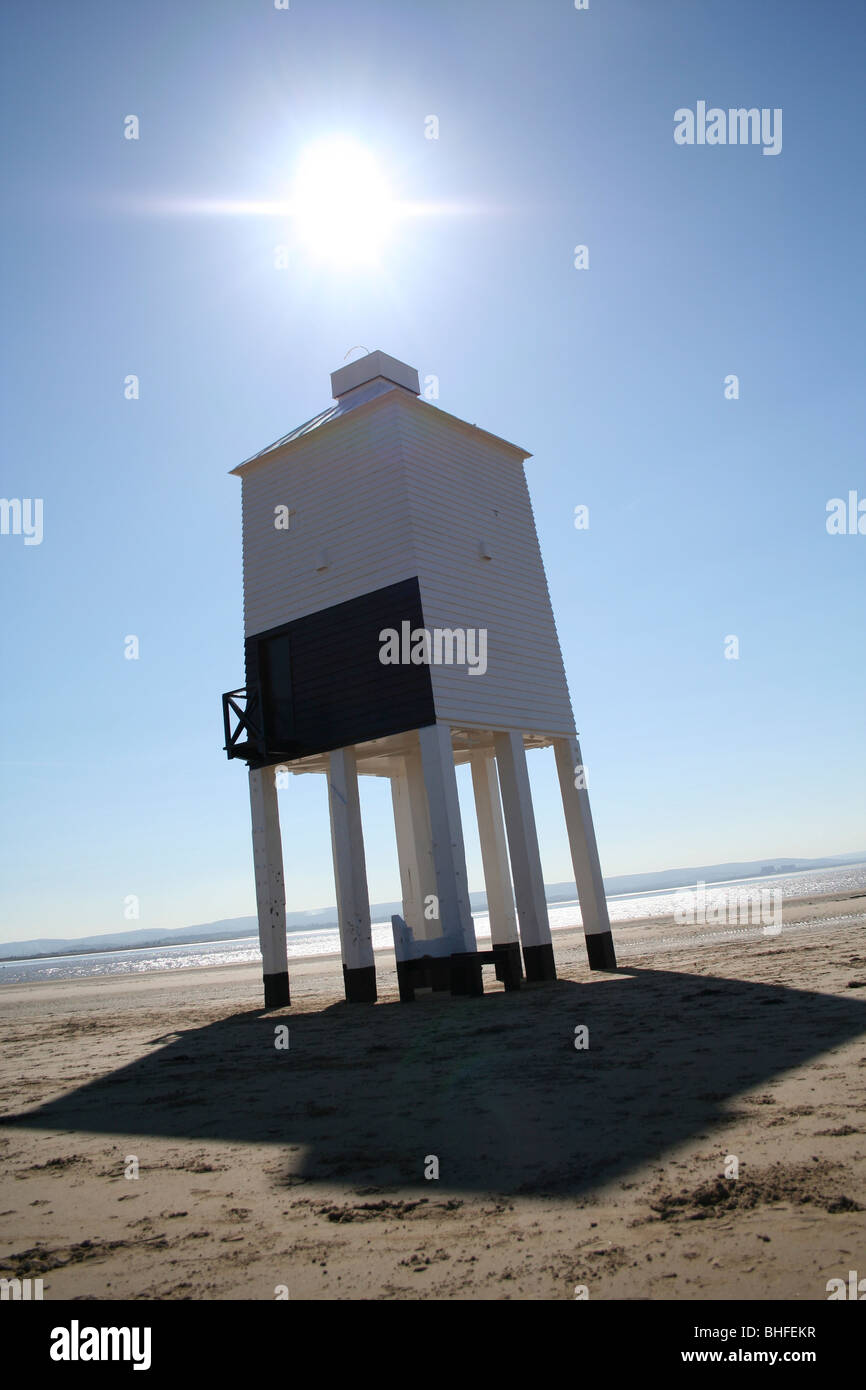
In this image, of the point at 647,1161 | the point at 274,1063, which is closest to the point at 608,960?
the point at 274,1063

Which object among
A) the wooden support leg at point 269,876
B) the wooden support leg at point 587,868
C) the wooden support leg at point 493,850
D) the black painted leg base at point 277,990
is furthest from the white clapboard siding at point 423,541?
the black painted leg base at point 277,990

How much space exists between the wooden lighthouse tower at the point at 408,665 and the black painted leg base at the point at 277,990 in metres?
0.04

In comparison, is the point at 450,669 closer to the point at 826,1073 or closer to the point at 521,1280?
the point at 826,1073

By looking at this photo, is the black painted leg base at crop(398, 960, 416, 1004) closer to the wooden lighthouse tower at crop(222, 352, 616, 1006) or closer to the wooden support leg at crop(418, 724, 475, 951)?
the wooden lighthouse tower at crop(222, 352, 616, 1006)

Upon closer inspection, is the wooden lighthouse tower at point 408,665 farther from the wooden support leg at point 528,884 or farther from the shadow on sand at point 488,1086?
the shadow on sand at point 488,1086

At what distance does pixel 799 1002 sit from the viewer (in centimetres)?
888

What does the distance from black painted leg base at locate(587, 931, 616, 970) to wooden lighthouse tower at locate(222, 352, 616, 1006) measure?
0.13 feet

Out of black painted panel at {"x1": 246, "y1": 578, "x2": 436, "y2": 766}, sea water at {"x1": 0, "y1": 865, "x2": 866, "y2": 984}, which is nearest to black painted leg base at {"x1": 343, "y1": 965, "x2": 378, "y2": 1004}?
black painted panel at {"x1": 246, "y1": 578, "x2": 436, "y2": 766}

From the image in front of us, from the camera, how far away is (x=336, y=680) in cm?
1603

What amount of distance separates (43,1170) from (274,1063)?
11.5 feet

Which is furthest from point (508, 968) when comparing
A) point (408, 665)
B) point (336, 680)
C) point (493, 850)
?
point (336, 680)

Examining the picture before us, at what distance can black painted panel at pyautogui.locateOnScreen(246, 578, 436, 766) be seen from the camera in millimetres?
14812

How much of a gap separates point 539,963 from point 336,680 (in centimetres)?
653

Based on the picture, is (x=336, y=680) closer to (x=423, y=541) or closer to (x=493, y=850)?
(x=423, y=541)
